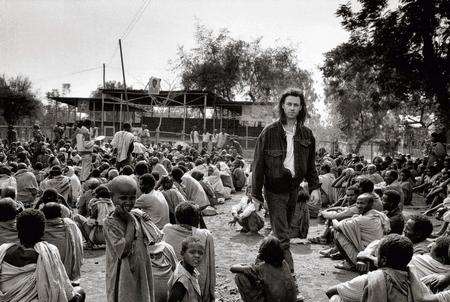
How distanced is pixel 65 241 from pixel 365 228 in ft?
12.7

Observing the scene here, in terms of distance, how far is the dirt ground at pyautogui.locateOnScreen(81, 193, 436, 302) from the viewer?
581 cm

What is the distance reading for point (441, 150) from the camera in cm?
1535

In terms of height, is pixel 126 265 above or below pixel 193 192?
above

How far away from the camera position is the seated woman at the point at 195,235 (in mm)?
4441

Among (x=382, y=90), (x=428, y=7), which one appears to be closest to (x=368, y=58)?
(x=382, y=90)

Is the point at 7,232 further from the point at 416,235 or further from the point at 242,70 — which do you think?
the point at 242,70

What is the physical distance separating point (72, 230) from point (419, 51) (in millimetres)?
15285

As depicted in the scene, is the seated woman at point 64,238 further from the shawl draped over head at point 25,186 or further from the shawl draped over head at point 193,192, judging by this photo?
the shawl draped over head at point 25,186

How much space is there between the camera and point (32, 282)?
3.43 metres

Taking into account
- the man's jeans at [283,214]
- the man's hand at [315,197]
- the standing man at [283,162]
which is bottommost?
the man's hand at [315,197]

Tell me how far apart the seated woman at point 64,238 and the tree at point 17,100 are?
43736mm

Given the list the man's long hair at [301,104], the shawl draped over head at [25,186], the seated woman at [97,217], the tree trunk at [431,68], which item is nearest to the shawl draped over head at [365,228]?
the man's long hair at [301,104]

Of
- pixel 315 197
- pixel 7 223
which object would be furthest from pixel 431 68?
pixel 7 223

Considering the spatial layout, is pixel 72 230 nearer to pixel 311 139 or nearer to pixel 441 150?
pixel 311 139
